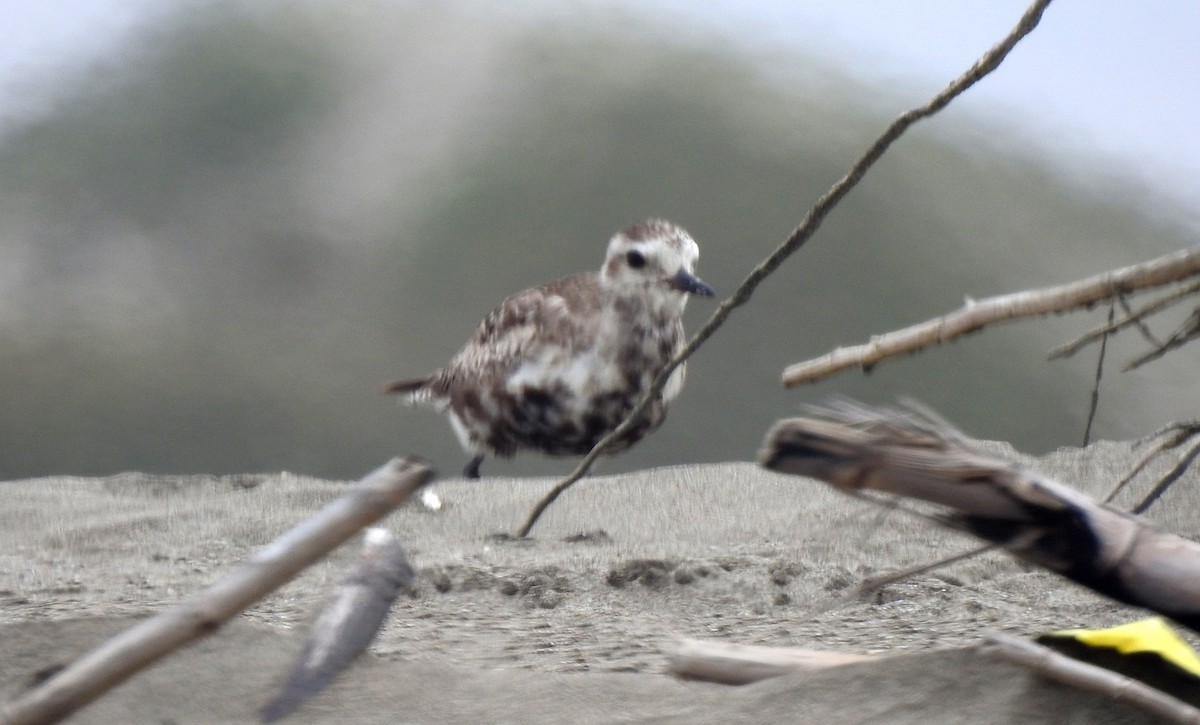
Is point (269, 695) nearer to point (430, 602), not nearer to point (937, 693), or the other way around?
point (937, 693)

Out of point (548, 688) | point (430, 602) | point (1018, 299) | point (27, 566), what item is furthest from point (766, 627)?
point (27, 566)

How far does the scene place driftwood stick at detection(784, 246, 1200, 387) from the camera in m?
1.05

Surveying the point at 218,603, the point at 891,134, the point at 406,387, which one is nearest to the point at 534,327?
the point at 406,387

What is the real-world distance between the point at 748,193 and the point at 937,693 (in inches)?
117

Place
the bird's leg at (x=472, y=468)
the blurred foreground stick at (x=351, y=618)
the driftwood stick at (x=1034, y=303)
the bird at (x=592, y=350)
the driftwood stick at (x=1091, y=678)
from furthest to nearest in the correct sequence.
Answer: the bird's leg at (x=472, y=468) < the bird at (x=592, y=350) < the blurred foreground stick at (x=351, y=618) < the driftwood stick at (x=1034, y=303) < the driftwood stick at (x=1091, y=678)

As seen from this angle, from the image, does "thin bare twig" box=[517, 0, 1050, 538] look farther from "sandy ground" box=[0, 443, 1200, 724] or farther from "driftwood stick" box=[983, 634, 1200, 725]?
"driftwood stick" box=[983, 634, 1200, 725]

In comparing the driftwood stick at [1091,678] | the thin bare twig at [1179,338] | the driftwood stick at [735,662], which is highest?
the thin bare twig at [1179,338]

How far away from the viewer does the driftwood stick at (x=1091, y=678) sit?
35.1 inches

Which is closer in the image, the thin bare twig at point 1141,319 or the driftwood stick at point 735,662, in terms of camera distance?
the driftwood stick at point 735,662

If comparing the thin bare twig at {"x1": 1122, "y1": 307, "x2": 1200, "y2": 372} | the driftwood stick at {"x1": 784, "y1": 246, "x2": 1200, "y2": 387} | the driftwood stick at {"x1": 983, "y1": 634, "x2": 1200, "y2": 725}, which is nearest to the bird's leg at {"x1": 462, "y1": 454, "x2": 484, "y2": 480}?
the thin bare twig at {"x1": 1122, "y1": 307, "x2": 1200, "y2": 372}

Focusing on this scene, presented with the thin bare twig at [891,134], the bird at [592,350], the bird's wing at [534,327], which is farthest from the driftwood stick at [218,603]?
the bird's wing at [534,327]

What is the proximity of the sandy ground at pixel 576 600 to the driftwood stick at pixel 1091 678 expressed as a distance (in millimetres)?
25

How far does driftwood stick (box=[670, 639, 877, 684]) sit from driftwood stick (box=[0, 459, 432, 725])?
32 cm

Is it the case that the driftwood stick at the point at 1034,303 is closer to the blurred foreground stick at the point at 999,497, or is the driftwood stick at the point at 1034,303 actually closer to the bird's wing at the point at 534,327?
the blurred foreground stick at the point at 999,497
